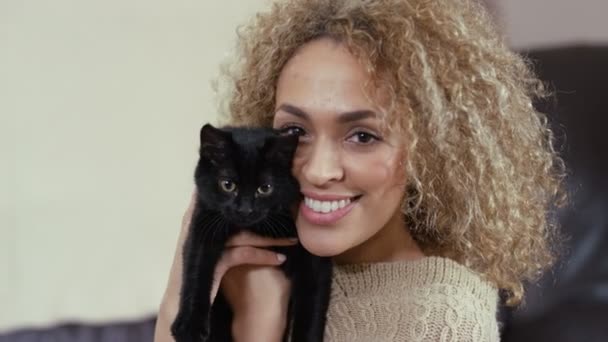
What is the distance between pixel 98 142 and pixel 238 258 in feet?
2.68

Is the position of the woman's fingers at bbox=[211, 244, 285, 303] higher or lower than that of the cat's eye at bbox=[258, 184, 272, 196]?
lower

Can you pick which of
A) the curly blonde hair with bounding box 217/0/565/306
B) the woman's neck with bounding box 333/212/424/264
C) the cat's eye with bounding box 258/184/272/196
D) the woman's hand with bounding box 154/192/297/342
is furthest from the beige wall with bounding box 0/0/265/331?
the cat's eye with bounding box 258/184/272/196

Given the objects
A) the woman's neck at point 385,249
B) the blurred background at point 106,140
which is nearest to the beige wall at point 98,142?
the blurred background at point 106,140

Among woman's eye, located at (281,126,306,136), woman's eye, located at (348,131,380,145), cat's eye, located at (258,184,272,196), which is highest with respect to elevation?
woman's eye, located at (281,126,306,136)

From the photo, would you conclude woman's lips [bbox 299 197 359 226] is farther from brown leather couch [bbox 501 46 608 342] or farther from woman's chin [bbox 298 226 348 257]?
brown leather couch [bbox 501 46 608 342]

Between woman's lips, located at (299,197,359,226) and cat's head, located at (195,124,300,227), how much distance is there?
0.03m

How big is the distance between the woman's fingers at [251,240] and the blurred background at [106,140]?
2.28ft

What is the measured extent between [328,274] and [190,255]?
23 centimetres

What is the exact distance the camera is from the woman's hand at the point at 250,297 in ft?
4.26

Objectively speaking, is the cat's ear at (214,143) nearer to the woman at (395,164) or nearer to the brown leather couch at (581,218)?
the woman at (395,164)

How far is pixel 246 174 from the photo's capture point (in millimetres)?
1147

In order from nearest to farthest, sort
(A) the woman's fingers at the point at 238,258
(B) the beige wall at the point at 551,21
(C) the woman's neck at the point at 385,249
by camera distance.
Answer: (A) the woman's fingers at the point at 238,258 < (C) the woman's neck at the point at 385,249 < (B) the beige wall at the point at 551,21

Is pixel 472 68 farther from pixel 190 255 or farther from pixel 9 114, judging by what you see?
pixel 9 114

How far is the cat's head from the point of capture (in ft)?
3.72
